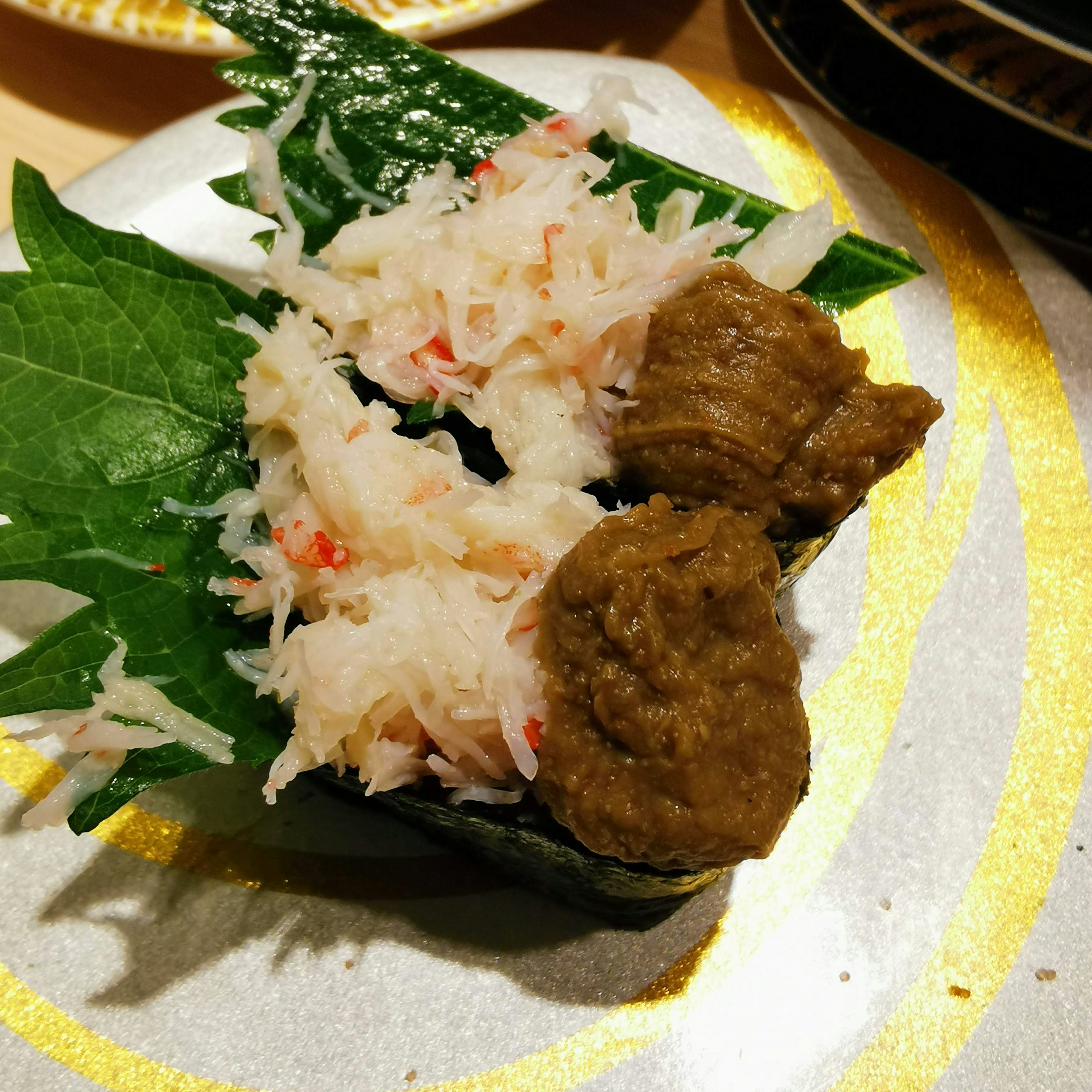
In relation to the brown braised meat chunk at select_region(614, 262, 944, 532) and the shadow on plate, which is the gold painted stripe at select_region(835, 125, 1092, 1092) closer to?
the shadow on plate

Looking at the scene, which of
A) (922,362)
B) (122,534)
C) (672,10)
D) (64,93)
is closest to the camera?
(122,534)

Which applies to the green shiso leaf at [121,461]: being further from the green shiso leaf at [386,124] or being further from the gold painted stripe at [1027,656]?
the gold painted stripe at [1027,656]

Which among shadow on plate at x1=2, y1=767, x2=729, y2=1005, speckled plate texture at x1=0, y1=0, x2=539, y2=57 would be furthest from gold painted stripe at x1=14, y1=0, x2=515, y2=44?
shadow on plate at x1=2, y1=767, x2=729, y2=1005

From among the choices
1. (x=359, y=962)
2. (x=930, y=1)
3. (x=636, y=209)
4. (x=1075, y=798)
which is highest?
(x=930, y=1)

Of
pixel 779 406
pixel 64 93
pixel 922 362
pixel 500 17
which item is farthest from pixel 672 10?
pixel 779 406

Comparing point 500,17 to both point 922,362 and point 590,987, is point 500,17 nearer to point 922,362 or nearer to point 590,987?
point 922,362

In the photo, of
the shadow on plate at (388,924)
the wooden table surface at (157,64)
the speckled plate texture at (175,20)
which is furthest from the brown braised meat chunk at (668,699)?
the wooden table surface at (157,64)

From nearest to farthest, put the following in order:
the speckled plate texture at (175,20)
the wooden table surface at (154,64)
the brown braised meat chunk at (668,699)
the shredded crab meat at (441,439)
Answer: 1. the brown braised meat chunk at (668,699)
2. the shredded crab meat at (441,439)
3. the speckled plate texture at (175,20)
4. the wooden table surface at (154,64)
